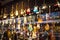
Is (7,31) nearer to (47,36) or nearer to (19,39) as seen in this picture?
(19,39)

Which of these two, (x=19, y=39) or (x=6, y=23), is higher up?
(x=6, y=23)

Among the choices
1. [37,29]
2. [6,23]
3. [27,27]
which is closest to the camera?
[37,29]

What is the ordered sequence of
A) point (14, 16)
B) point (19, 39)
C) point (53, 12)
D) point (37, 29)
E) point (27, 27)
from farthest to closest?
point (14, 16), point (19, 39), point (27, 27), point (37, 29), point (53, 12)

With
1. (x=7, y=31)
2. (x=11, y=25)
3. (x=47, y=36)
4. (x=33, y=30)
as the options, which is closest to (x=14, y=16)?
(x=11, y=25)

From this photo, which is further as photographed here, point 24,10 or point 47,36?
point 24,10

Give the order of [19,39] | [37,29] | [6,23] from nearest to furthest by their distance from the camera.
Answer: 1. [37,29]
2. [19,39]
3. [6,23]

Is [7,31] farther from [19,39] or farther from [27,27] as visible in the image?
[27,27]

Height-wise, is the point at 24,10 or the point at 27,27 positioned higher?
the point at 24,10

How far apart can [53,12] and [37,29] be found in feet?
1.26

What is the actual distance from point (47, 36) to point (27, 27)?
462 mm

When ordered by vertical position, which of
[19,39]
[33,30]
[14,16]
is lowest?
[19,39]

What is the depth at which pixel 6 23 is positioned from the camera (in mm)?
2922

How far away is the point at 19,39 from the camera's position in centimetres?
253

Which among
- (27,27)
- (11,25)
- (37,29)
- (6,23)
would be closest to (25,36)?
(27,27)
